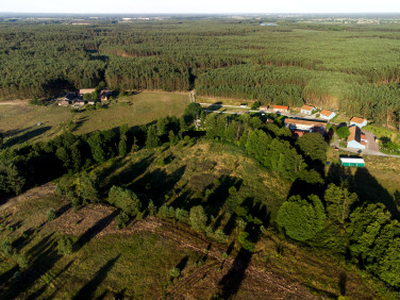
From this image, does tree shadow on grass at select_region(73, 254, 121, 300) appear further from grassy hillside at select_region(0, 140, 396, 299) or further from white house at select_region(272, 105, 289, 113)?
white house at select_region(272, 105, 289, 113)

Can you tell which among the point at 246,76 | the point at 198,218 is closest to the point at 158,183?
the point at 198,218

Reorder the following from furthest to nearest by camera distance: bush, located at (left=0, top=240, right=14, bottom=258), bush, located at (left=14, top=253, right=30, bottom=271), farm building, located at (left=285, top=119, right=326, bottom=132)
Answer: farm building, located at (left=285, top=119, right=326, bottom=132)
bush, located at (left=0, top=240, right=14, bottom=258)
bush, located at (left=14, top=253, right=30, bottom=271)

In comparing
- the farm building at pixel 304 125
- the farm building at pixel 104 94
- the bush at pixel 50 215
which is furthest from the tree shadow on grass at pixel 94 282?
the farm building at pixel 104 94

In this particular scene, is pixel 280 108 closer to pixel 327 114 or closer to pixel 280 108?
pixel 280 108

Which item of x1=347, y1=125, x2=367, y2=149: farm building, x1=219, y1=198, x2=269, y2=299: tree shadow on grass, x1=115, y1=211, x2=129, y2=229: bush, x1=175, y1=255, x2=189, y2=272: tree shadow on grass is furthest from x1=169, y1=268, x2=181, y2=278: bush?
x1=347, y1=125, x2=367, y2=149: farm building

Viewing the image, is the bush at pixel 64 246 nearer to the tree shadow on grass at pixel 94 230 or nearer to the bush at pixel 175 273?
the tree shadow on grass at pixel 94 230

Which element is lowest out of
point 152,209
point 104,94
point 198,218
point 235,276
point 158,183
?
point 235,276
